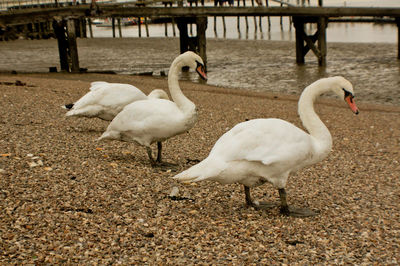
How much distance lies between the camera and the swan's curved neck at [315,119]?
5.11 m

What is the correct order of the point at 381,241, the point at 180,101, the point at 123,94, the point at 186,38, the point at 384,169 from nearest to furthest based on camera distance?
the point at 381,241 → the point at 180,101 → the point at 384,169 → the point at 123,94 → the point at 186,38

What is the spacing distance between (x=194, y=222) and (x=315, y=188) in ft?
6.30

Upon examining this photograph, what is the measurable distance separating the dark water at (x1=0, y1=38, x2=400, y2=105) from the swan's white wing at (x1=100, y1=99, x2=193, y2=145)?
981 centimetres

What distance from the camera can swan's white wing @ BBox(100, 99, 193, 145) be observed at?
6.22 metres

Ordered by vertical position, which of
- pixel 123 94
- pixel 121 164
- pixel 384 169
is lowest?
pixel 384 169

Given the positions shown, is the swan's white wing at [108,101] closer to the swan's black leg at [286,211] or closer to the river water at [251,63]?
the swan's black leg at [286,211]

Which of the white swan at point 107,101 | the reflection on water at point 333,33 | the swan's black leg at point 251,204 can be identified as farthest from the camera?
the reflection on water at point 333,33

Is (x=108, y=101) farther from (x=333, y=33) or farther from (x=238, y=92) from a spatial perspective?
(x=333, y=33)

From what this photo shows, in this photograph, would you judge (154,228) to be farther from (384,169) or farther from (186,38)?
(186,38)

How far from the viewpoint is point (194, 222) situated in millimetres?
4723

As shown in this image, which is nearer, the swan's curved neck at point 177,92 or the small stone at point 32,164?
the small stone at point 32,164

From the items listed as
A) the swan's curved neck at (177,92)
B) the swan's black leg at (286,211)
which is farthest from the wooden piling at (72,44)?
the swan's black leg at (286,211)

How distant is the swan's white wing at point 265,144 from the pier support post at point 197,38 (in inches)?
638

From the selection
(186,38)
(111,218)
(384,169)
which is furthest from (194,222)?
(186,38)
